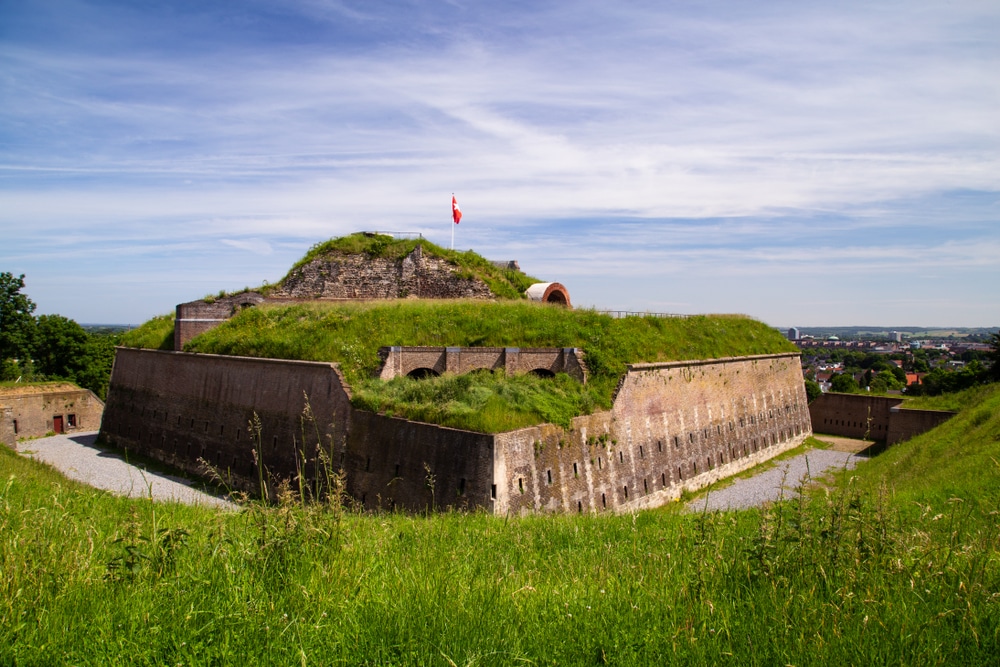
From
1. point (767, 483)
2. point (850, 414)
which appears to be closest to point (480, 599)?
point (767, 483)

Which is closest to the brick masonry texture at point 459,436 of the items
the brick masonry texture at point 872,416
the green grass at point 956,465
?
the brick masonry texture at point 872,416

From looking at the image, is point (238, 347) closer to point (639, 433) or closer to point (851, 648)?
point (639, 433)

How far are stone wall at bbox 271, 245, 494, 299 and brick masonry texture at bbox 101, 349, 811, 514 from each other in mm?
5362

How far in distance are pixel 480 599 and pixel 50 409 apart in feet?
105

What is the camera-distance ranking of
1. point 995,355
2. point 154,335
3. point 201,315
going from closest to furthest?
point 201,315, point 154,335, point 995,355

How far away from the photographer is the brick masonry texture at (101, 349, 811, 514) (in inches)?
499

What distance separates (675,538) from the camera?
5.45 meters

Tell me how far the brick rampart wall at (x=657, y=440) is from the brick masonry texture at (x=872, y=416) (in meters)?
3.77

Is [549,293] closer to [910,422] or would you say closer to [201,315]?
[201,315]

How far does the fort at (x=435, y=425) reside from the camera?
12.9 metres

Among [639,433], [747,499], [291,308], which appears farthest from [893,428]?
[291,308]

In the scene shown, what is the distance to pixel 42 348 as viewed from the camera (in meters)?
38.3

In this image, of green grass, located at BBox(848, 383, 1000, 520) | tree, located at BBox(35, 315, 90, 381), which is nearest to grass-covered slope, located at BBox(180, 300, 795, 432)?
green grass, located at BBox(848, 383, 1000, 520)

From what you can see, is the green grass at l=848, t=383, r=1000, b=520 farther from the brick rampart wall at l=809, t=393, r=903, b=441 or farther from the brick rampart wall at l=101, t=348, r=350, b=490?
the brick rampart wall at l=101, t=348, r=350, b=490
